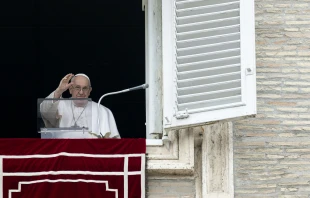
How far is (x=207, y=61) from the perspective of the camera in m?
10.4

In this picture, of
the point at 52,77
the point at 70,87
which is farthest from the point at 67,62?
the point at 70,87

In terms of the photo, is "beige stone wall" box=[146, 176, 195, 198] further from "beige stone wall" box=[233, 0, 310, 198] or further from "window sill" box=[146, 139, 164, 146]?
"beige stone wall" box=[233, 0, 310, 198]

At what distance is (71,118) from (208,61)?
1.18m

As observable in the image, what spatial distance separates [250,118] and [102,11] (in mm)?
4576

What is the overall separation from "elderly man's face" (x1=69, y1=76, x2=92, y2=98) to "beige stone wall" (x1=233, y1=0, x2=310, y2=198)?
134 centimetres

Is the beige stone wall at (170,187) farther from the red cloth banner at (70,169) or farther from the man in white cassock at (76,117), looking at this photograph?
the man in white cassock at (76,117)

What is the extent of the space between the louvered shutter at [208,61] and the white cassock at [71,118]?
731 millimetres

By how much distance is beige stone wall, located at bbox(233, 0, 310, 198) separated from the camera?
10570mm

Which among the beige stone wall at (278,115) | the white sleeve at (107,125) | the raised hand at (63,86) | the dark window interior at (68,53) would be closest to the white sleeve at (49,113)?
the raised hand at (63,86)

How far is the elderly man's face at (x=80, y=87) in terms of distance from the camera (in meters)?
11.2

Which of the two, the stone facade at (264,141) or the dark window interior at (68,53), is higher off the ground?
the dark window interior at (68,53)

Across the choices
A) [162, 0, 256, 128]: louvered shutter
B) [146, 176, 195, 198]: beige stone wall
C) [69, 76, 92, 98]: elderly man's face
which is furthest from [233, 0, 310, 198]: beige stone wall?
[69, 76, 92, 98]: elderly man's face

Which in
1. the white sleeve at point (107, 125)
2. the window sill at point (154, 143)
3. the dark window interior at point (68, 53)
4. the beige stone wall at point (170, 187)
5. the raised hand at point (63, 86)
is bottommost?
the beige stone wall at point (170, 187)

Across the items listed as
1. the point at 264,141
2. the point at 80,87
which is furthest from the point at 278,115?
the point at 80,87
